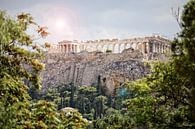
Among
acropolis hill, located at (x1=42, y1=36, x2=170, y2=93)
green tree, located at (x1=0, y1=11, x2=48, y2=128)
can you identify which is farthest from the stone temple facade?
green tree, located at (x1=0, y1=11, x2=48, y2=128)

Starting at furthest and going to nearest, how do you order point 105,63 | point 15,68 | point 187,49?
1. point 105,63
2. point 15,68
3. point 187,49

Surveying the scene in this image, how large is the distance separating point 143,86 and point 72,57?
254ft

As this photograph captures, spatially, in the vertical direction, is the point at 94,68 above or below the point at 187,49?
above

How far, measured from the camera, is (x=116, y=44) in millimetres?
100750

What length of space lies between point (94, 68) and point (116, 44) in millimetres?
12340

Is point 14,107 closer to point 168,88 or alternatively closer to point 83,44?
point 168,88

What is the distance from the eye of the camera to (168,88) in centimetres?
1611

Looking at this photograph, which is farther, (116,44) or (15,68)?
(116,44)

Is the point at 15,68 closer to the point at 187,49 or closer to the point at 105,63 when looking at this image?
the point at 187,49

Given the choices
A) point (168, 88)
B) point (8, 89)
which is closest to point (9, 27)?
point (8, 89)

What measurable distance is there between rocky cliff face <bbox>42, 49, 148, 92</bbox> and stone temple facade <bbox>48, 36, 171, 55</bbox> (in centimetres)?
339

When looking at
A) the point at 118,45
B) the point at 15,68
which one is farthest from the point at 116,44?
the point at 15,68

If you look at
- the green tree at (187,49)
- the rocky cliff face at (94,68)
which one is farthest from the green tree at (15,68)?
the rocky cliff face at (94,68)

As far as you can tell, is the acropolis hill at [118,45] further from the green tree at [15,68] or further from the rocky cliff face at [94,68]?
the green tree at [15,68]
